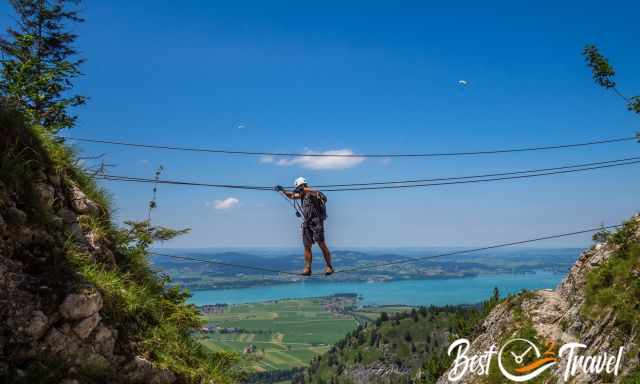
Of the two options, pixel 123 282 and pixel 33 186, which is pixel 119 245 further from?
pixel 33 186

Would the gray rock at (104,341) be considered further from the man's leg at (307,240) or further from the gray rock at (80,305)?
the man's leg at (307,240)

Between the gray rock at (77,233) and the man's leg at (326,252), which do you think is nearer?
the gray rock at (77,233)

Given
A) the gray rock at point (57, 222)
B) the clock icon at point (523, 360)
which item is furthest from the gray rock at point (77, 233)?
the clock icon at point (523, 360)

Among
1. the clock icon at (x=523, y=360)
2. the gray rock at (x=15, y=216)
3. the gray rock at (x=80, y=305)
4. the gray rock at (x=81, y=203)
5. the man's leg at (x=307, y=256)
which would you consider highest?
the gray rock at (x=81, y=203)

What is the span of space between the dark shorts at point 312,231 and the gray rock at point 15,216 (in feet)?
22.8

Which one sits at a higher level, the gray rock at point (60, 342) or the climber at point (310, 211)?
the climber at point (310, 211)

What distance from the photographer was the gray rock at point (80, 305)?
638cm

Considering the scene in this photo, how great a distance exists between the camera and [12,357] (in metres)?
5.46

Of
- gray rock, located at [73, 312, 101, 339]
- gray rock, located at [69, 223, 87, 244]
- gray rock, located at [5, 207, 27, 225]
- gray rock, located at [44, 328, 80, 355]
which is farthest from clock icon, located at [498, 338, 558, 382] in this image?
gray rock, located at [5, 207, 27, 225]

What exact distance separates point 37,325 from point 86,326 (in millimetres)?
786

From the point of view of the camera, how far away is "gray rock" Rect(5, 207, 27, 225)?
21.2ft

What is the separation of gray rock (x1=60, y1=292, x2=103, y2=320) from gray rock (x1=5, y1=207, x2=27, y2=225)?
141 cm

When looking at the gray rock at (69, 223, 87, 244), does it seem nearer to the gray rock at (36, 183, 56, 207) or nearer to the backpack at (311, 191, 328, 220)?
the gray rock at (36, 183, 56, 207)

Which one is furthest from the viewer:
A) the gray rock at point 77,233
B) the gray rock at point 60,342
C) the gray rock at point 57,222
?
the gray rock at point 77,233
